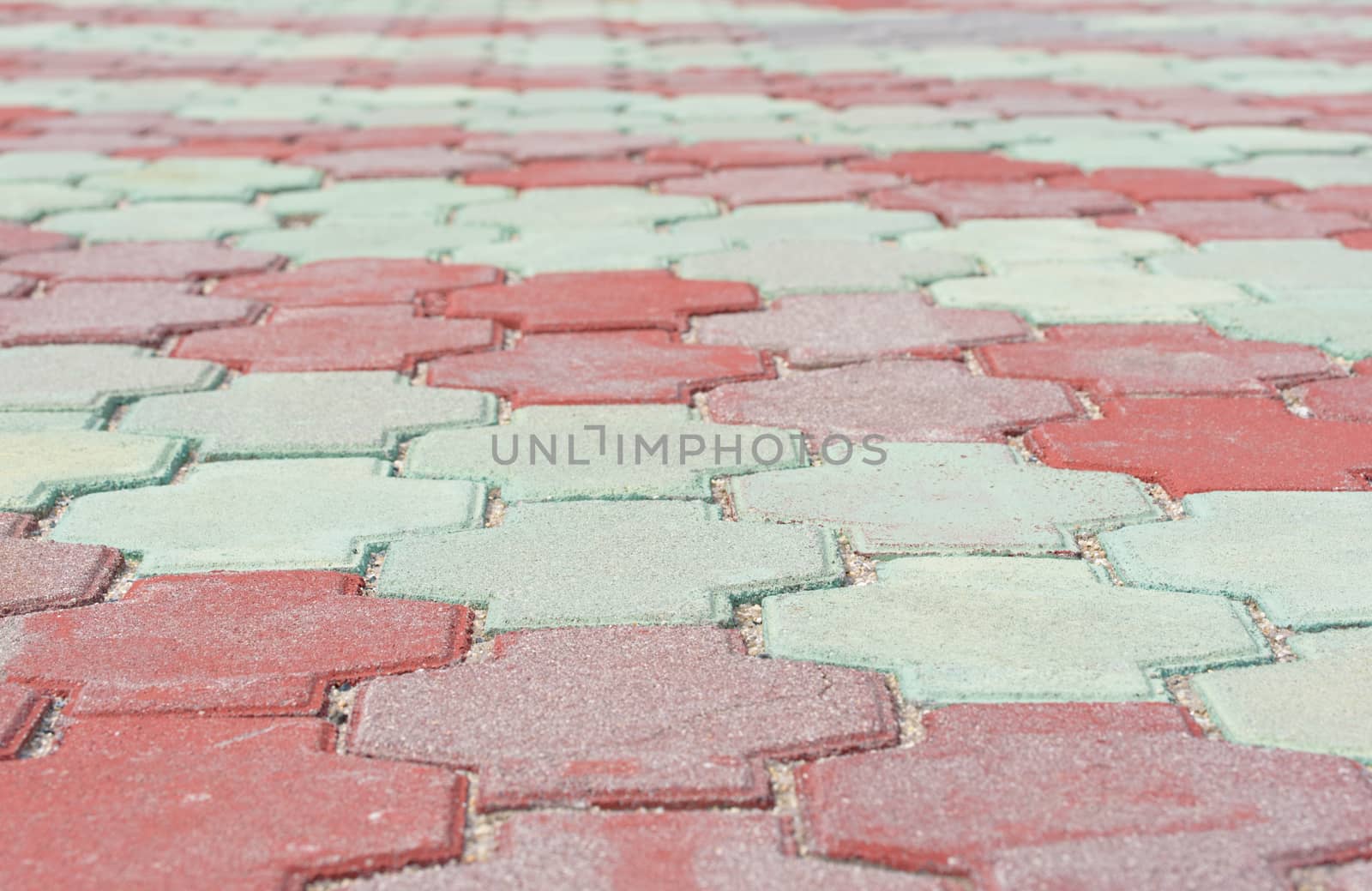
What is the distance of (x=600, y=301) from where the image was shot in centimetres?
230

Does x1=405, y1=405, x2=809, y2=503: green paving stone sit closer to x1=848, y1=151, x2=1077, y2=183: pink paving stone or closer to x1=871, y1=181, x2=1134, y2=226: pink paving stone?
x1=871, y1=181, x2=1134, y2=226: pink paving stone

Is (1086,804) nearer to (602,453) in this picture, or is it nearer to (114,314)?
(602,453)

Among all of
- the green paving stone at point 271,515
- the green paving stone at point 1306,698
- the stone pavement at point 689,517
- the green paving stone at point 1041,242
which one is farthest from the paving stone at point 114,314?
the green paving stone at point 1306,698

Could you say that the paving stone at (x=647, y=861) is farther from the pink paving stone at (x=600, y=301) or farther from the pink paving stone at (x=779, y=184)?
the pink paving stone at (x=779, y=184)

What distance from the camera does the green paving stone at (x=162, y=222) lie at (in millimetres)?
2770

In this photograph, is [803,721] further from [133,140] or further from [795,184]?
[133,140]

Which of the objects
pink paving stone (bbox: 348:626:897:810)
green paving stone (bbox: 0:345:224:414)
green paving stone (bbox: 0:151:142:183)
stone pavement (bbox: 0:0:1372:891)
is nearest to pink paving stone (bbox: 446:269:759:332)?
stone pavement (bbox: 0:0:1372:891)

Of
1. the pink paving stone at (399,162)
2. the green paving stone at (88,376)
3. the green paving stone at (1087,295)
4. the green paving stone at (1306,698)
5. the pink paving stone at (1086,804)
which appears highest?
the pink paving stone at (1086,804)

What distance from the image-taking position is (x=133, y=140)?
369cm

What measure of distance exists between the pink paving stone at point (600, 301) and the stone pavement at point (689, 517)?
0.01 m

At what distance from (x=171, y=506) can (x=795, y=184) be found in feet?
6.09

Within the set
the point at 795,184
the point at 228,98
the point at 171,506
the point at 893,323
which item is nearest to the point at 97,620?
the point at 171,506

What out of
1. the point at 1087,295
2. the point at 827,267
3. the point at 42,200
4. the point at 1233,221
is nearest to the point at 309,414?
the point at 827,267

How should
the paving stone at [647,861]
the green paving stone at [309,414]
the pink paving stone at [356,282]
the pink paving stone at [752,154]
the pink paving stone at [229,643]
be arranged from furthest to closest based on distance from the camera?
1. the pink paving stone at [752,154]
2. the pink paving stone at [356,282]
3. the green paving stone at [309,414]
4. the pink paving stone at [229,643]
5. the paving stone at [647,861]
